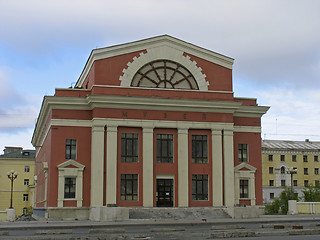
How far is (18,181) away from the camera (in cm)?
8181

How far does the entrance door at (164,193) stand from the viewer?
1446 inches

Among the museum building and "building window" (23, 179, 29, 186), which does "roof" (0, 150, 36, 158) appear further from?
the museum building

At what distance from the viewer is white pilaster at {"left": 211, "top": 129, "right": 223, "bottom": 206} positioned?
122 ft

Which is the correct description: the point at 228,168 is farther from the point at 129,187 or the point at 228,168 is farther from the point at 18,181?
the point at 18,181

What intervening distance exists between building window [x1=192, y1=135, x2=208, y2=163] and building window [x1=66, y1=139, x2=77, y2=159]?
8.71 metres

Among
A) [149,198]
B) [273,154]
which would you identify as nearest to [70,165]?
[149,198]

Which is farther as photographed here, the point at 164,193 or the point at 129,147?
the point at 164,193

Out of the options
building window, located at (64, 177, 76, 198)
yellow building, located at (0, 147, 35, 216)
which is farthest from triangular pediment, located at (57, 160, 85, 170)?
yellow building, located at (0, 147, 35, 216)

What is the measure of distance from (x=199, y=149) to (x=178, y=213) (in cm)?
574

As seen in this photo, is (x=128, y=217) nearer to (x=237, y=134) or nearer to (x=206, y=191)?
(x=206, y=191)

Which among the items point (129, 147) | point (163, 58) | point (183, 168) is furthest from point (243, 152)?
point (163, 58)

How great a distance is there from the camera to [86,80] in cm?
4081

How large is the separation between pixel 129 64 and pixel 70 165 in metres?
8.52

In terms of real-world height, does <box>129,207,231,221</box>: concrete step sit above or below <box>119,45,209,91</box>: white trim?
below
